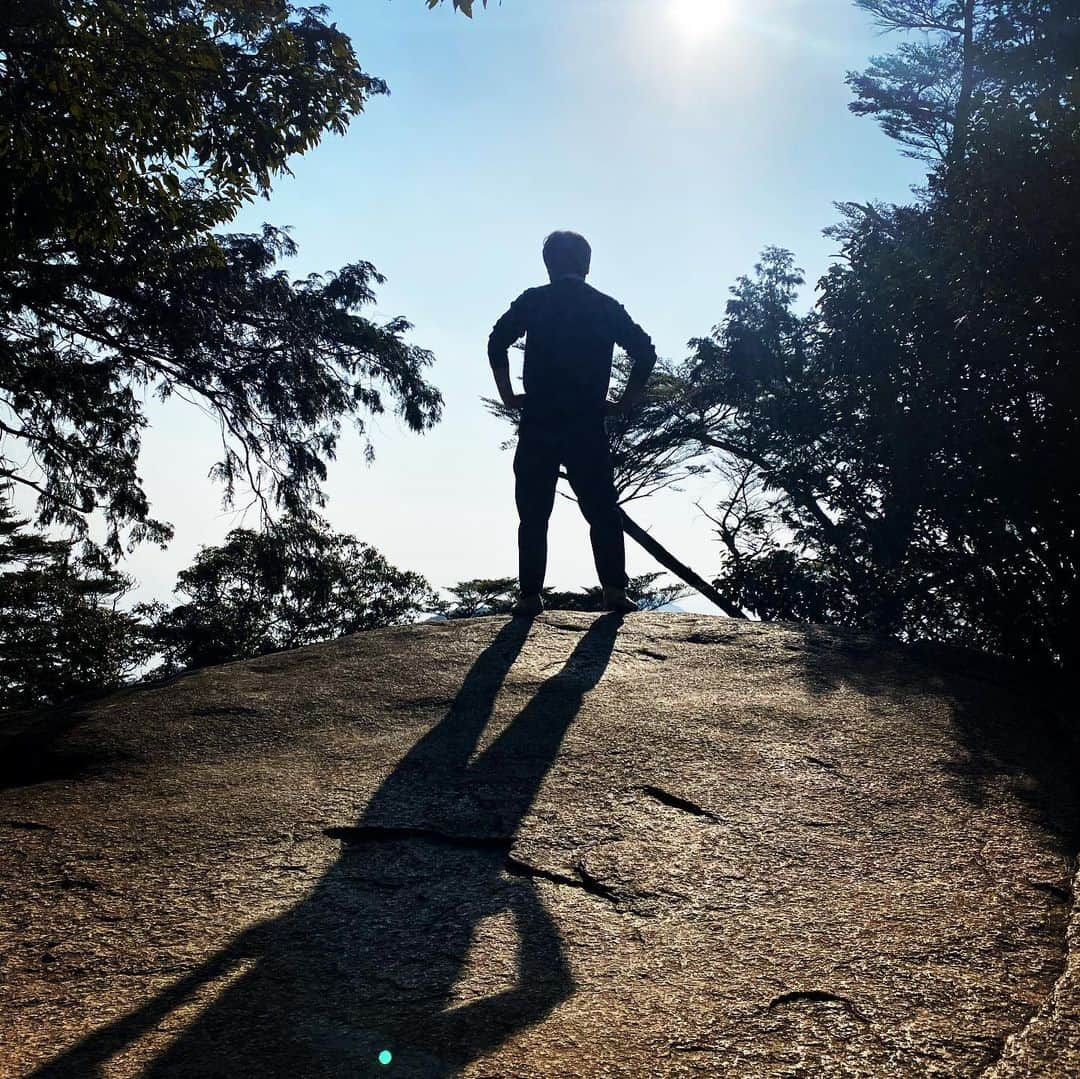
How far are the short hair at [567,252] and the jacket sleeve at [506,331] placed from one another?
9.9 inches

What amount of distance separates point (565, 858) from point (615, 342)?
361 centimetres

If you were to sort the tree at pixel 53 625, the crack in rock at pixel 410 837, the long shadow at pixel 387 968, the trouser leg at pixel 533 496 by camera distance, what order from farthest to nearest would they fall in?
the tree at pixel 53 625 < the trouser leg at pixel 533 496 < the crack in rock at pixel 410 837 < the long shadow at pixel 387 968

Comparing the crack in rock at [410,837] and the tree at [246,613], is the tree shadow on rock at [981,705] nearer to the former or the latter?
the crack in rock at [410,837]

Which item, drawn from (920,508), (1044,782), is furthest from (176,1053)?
(920,508)

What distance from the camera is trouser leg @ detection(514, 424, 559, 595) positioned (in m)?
5.39

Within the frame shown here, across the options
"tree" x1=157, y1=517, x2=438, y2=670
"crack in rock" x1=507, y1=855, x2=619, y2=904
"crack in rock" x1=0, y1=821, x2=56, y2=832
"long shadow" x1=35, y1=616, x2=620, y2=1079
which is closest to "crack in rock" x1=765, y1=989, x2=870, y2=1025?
"long shadow" x1=35, y1=616, x2=620, y2=1079

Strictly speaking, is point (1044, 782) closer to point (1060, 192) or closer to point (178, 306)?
point (1060, 192)

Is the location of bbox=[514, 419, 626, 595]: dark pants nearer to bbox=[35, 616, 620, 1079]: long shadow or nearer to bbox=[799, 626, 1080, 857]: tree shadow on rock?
bbox=[799, 626, 1080, 857]: tree shadow on rock

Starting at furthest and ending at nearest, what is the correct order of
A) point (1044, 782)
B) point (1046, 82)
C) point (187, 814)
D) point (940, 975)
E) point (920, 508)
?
point (1046, 82) < point (920, 508) < point (1044, 782) < point (187, 814) < point (940, 975)

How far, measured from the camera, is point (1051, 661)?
542cm

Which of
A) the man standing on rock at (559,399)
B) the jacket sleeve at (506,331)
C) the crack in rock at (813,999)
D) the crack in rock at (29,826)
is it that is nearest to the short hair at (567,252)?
the man standing on rock at (559,399)

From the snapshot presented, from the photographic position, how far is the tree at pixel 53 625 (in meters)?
12.4

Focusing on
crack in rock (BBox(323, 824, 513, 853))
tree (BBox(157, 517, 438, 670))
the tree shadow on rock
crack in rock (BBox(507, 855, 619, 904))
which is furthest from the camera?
tree (BBox(157, 517, 438, 670))

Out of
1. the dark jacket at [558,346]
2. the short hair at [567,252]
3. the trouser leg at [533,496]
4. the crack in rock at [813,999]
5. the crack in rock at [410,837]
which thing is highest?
the short hair at [567,252]
